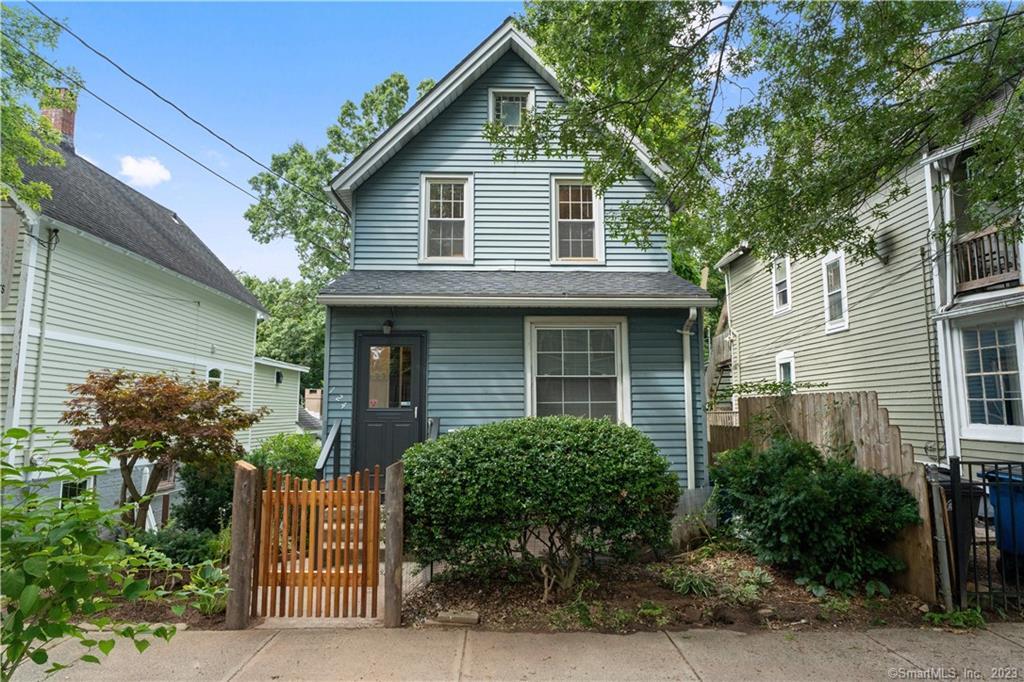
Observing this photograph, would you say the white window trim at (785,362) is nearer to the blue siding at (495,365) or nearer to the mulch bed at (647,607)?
the blue siding at (495,365)

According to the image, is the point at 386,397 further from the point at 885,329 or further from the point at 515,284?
the point at 885,329

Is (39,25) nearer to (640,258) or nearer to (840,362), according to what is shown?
(640,258)

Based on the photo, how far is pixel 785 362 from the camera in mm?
13906

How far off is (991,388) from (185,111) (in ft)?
47.4

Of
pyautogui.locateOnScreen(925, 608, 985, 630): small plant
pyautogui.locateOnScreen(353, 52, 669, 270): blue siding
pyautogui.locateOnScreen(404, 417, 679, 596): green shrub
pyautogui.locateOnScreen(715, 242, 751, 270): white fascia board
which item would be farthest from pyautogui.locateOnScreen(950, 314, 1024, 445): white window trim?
pyautogui.locateOnScreen(404, 417, 679, 596): green shrub

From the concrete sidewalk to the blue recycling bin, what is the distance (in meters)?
0.69

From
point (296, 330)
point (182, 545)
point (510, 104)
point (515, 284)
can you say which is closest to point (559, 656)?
point (182, 545)

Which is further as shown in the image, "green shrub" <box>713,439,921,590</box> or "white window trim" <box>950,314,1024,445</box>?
"white window trim" <box>950,314,1024,445</box>

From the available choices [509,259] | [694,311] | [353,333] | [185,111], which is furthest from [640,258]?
[185,111]

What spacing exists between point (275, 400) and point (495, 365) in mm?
14567

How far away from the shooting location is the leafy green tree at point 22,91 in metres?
8.10

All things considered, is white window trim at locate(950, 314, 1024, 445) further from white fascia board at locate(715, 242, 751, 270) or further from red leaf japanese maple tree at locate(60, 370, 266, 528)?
red leaf japanese maple tree at locate(60, 370, 266, 528)

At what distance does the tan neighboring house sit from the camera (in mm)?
8102

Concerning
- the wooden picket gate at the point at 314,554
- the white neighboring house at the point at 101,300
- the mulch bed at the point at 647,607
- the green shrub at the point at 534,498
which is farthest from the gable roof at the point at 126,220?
the mulch bed at the point at 647,607
